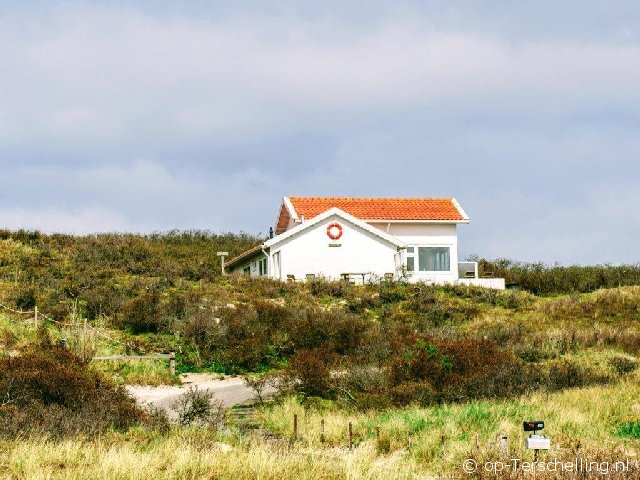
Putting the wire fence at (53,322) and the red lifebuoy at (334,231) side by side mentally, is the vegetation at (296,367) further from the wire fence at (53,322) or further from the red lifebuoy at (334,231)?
the red lifebuoy at (334,231)

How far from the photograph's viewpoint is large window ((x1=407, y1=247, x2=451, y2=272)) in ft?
145

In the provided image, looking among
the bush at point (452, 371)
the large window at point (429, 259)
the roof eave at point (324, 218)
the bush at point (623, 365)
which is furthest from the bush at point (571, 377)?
the large window at point (429, 259)

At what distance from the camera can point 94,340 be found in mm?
23875

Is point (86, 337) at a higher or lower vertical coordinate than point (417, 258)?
lower

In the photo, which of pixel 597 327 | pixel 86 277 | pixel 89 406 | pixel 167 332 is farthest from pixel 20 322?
pixel 597 327

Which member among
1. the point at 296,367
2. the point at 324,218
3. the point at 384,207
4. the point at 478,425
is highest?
the point at 384,207

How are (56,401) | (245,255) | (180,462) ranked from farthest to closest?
(245,255), (56,401), (180,462)

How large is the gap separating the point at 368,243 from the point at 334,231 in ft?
5.57

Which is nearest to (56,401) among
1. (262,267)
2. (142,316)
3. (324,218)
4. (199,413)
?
(199,413)

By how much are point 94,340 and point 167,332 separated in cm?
479

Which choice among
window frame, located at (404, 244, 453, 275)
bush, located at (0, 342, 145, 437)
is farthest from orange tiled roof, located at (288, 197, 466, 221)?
bush, located at (0, 342, 145, 437)

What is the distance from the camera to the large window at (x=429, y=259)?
44.2 m

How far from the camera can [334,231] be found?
42219 millimetres

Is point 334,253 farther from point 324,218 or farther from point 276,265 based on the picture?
point 276,265
